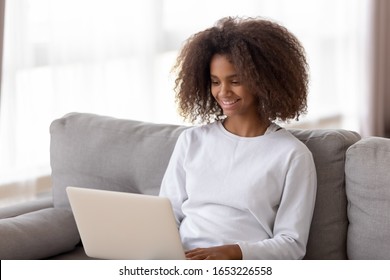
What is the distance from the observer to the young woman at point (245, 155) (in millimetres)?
2156

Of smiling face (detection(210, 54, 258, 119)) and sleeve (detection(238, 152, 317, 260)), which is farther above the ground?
smiling face (detection(210, 54, 258, 119))

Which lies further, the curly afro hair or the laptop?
the curly afro hair

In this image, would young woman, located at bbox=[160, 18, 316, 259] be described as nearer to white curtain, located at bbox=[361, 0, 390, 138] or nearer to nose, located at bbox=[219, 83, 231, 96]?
nose, located at bbox=[219, 83, 231, 96]

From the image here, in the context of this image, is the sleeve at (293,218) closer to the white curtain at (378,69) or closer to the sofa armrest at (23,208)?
the sofa armrest at (23,208)

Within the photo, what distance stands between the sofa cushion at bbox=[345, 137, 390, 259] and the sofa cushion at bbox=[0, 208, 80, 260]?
80 centimetres

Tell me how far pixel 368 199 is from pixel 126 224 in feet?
2.12

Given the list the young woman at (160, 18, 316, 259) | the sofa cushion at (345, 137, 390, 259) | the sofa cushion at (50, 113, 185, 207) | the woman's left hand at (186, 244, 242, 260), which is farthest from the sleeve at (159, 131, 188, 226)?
the sofa cushion at (345, 137, 390, 259)

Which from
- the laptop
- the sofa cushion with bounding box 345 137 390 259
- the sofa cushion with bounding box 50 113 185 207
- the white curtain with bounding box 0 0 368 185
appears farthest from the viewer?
the white curtain with bounding box 0 0 368 185

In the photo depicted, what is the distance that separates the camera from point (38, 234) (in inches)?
94.9

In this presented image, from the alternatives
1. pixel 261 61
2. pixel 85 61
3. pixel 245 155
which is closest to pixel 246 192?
pixel 245 155

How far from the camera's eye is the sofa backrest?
230 centimetres

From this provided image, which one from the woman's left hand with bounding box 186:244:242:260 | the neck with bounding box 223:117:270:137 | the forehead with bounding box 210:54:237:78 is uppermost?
the forehead with bounding box 210:54:237:78

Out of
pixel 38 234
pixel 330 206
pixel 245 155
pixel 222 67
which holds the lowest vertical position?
pixel 38 234

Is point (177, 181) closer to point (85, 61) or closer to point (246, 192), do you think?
point (246, 192)
